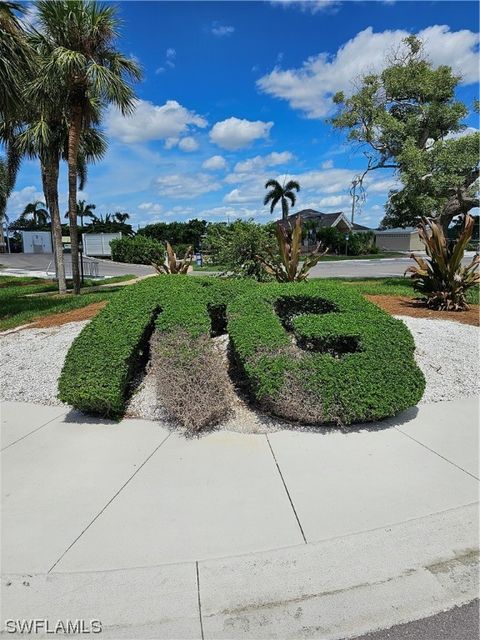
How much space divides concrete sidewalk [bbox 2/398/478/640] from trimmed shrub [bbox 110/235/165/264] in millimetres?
34527

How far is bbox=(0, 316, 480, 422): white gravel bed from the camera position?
14.5ft

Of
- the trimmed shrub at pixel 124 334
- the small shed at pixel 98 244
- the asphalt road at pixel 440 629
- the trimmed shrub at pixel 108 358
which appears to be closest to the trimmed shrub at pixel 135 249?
the small shed at pixel 98 244

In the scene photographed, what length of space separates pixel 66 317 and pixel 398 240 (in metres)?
56.8

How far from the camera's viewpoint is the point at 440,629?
6.53 feet

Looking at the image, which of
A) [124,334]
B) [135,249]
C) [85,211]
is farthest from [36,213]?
[124,334]

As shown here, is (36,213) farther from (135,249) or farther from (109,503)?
(109,503)

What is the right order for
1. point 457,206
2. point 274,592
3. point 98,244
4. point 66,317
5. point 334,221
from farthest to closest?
point 334,221 → point 98,244 → point 457,206 → point 66,317 → point 274,592

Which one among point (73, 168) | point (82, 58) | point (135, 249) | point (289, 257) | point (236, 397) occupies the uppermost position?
point (82, 58)

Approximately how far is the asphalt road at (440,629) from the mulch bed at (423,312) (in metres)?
6.27

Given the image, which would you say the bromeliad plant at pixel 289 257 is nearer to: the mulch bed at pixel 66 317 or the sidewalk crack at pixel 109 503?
the mulch bed at pixel 66 317

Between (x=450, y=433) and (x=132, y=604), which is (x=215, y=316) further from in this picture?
(x=132, y=604)

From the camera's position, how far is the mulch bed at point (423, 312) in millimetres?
7861

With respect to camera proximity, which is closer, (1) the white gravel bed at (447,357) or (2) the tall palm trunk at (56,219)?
(1) the white gravel bed at (447,357)

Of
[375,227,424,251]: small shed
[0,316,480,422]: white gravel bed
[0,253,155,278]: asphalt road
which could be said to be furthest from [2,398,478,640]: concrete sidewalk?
[375,227,424,251]: small shed
